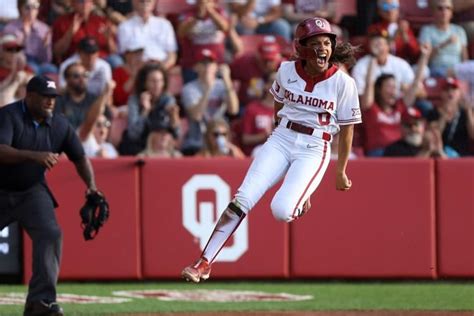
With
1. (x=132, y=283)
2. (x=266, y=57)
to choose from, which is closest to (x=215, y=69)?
(x=266, y=57)

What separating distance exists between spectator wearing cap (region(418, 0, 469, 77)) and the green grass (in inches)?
144

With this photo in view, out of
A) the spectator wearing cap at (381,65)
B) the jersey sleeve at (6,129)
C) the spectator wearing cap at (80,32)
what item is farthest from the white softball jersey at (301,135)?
the spectator wearing cap at (80,32)

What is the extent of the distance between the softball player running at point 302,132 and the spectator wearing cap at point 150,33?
574 cm

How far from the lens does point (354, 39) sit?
1461 cm

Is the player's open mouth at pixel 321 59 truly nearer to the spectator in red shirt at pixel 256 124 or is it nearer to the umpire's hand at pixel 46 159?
the umpire's hand at pixel 46 159

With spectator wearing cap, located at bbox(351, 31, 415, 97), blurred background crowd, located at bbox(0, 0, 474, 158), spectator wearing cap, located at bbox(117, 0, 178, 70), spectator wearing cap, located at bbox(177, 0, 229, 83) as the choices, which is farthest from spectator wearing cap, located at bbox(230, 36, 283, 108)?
spectator wearing cap, located at bbox(351, 31, 415, 97)

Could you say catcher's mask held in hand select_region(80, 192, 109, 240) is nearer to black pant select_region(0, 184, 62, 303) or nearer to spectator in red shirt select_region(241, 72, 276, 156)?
black pant select_region(0, 184, 62, 303)

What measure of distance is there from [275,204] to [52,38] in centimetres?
664

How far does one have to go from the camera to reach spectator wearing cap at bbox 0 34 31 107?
12617 mm

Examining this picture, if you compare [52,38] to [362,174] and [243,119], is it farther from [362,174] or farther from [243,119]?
[362,174]

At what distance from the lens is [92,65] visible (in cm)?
1302

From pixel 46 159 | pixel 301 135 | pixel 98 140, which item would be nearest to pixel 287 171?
pixel 301 135

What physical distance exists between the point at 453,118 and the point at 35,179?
6.40 metres

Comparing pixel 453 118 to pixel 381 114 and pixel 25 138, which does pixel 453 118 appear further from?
pixel 25 138
